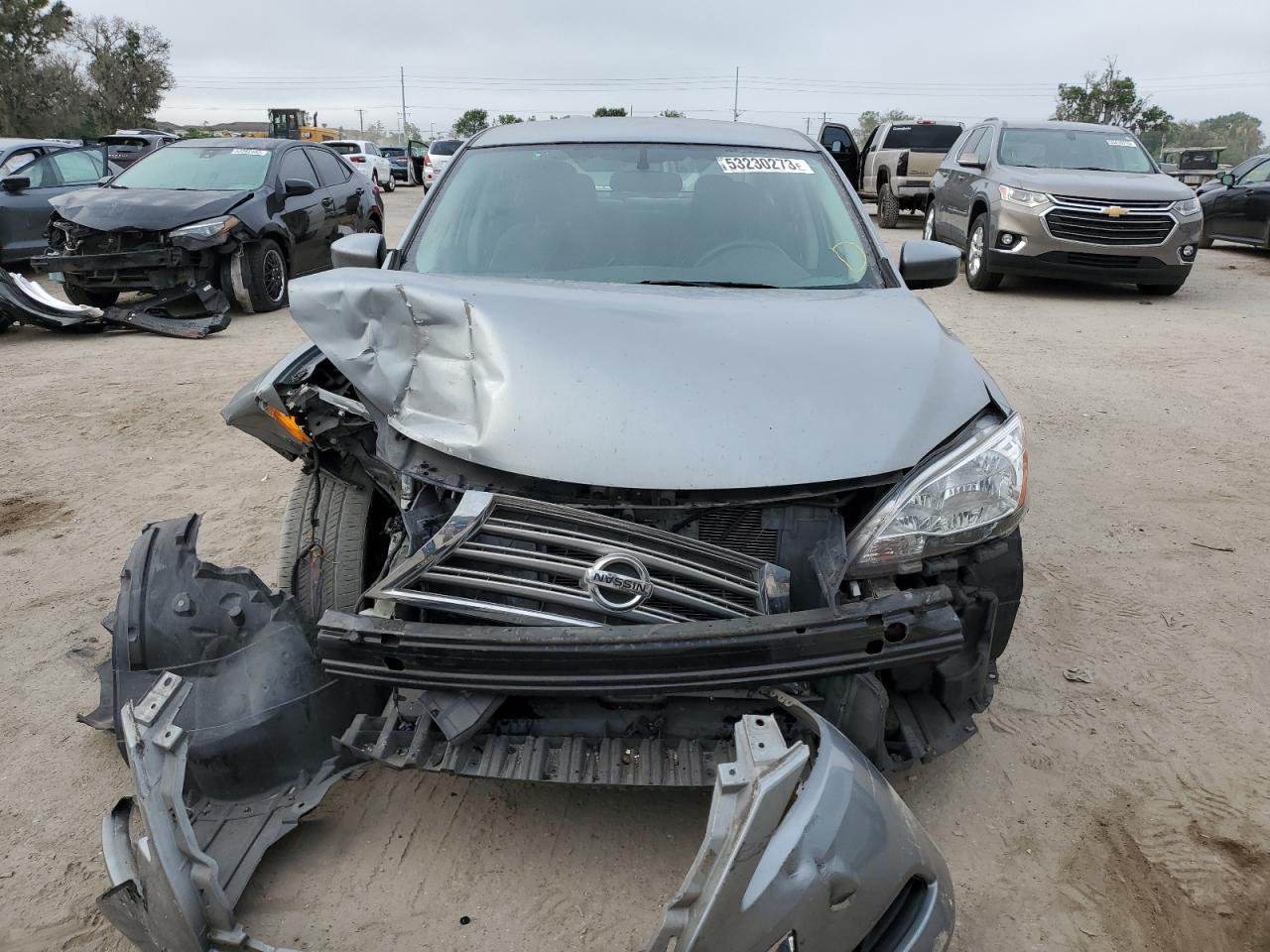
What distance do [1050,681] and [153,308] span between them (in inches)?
322

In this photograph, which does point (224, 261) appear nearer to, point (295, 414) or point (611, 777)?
point (295, 414)

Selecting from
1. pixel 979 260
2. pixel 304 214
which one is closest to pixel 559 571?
pixel 304 214

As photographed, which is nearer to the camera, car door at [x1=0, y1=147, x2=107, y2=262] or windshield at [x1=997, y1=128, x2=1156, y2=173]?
car door at [x1=0, y1=147, x2=107, y2=262]

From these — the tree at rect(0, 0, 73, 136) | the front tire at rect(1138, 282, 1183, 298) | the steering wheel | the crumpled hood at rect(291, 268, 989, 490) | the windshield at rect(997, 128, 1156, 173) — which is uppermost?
the tree at rect(0, 0, 73, 136)

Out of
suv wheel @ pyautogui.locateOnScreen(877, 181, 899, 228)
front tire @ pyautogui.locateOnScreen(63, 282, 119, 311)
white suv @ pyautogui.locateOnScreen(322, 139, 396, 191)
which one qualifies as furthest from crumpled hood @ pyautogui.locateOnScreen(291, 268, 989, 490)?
white suv @ pyautogui.locateOnScreen(322, 139, 396, 191)

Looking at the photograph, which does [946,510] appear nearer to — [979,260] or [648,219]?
[648,219]

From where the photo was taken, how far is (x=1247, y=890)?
2.15 meters

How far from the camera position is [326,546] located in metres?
2.61

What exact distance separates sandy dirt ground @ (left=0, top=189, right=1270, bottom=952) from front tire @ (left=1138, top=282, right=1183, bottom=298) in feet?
17.0

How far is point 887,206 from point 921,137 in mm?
1910

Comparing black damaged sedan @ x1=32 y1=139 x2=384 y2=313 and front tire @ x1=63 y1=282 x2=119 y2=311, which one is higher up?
black damaged sedan @ x1=32 y1=139 x2=384 y2=313

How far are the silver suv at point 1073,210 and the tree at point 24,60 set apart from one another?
37.7 metres

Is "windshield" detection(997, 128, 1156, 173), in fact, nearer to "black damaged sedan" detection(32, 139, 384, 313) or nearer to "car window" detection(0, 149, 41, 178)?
"black damaged sedan" detection(32, 139, 384, 313)

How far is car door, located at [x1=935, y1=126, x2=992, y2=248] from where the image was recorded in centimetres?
1036
